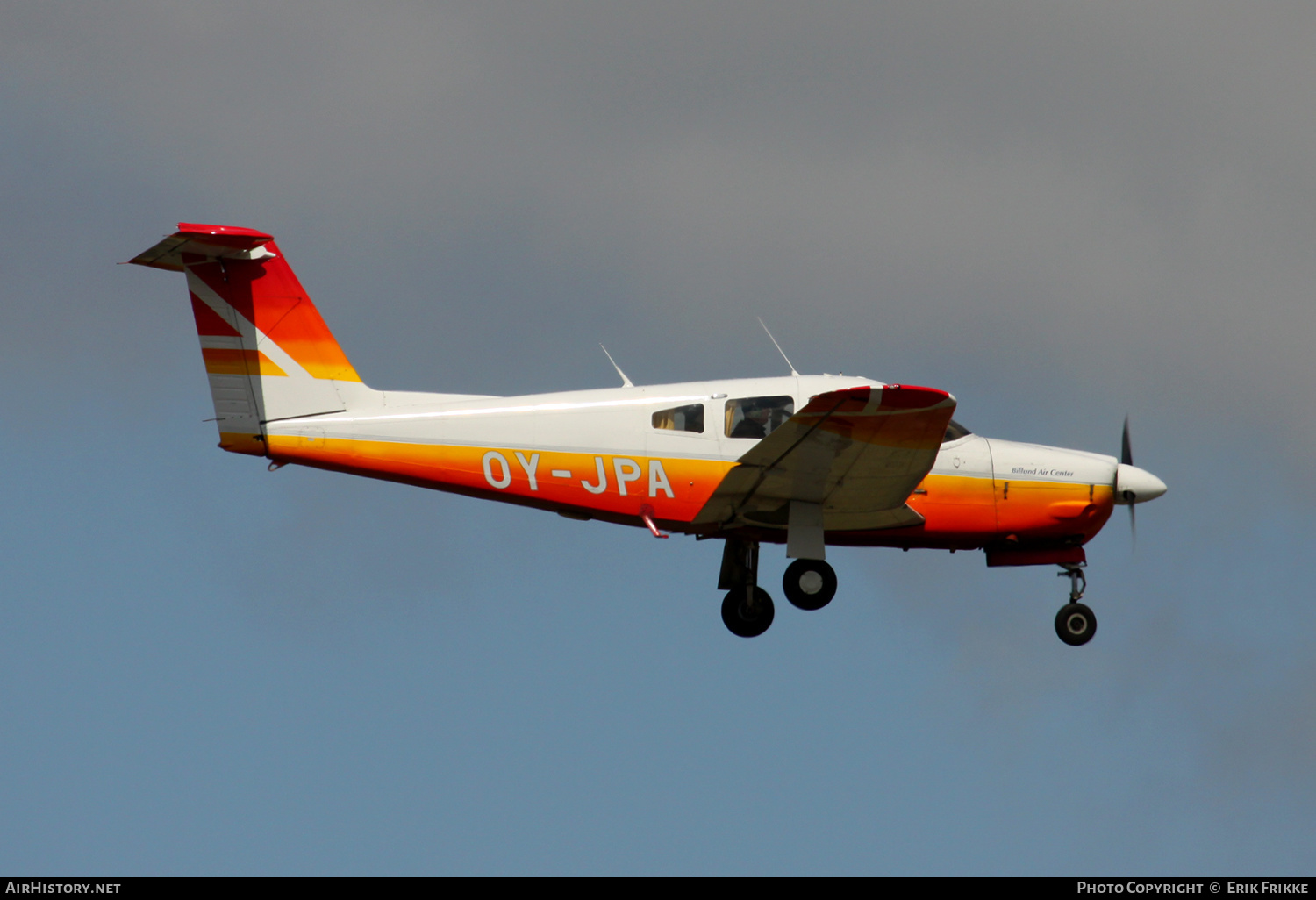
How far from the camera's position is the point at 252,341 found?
16.7m

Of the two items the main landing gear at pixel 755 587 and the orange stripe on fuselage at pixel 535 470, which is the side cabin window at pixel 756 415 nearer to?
the orange stripe on fuselage at pixel 535 470

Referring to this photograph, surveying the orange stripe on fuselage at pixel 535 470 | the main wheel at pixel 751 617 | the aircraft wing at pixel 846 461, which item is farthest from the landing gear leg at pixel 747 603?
the orange stripe on fuselage at pixel 535 470

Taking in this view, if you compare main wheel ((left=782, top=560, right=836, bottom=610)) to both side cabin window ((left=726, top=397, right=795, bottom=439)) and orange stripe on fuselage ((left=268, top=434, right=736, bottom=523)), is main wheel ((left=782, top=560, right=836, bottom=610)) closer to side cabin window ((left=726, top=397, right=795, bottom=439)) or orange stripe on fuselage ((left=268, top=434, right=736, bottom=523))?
orange stripe on fuselage ((left=268, top=434, right=736, bottom=523))

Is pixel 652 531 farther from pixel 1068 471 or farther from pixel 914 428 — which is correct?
pixel 1068 471

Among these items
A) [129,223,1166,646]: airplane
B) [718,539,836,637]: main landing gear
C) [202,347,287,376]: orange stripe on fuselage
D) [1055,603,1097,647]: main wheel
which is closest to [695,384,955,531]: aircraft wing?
[129,223,1166,646]: airplane

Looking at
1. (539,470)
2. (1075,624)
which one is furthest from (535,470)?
(1075,624)

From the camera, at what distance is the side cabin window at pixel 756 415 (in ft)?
54.2

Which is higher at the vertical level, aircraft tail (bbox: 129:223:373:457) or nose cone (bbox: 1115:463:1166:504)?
aircraft tail (bbox: 129:223:373:457)

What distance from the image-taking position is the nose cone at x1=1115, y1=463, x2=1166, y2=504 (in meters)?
17.8

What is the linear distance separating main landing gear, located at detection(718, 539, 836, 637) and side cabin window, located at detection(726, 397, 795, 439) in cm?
166

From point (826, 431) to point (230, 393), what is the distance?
684cm

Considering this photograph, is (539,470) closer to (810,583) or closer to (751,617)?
(751,617)

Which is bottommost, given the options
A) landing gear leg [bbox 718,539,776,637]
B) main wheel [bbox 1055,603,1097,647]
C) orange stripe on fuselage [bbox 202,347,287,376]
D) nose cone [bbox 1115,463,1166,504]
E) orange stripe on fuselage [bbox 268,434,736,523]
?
main wheel [bbox 1055,603,1097,647]

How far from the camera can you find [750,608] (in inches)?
693
